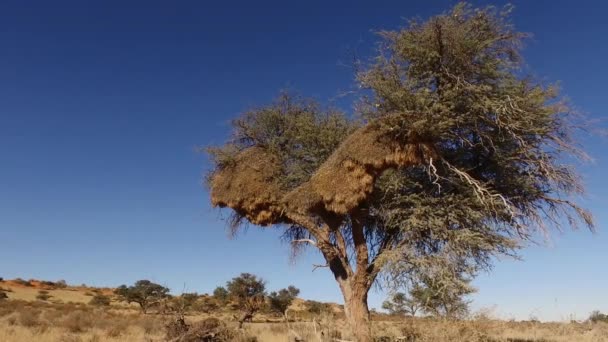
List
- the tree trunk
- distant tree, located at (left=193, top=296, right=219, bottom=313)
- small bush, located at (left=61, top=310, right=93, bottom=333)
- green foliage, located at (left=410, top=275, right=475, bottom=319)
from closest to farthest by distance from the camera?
green foliage, located at (left=410, top=275, right=475, bottom=319), the tree trunk, small bush, located at (left=61, top=310, right=93, bottom=333), distant tree, located at (left=193, top=296, right=219, bottom=313)

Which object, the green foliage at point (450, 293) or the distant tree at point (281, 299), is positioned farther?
the distant tree at point (281, 299)

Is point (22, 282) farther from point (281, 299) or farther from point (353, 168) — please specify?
point (353, 168)

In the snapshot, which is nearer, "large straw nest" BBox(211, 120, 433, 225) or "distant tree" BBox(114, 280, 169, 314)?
"large straw nest" BBox(211, 120, 433, 225)

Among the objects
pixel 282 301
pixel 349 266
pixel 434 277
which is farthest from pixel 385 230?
pixel 282 301

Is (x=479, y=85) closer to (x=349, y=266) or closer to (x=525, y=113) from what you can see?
(x=525, y=113)

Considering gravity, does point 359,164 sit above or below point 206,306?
above

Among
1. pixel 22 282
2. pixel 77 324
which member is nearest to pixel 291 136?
pixel 77 324

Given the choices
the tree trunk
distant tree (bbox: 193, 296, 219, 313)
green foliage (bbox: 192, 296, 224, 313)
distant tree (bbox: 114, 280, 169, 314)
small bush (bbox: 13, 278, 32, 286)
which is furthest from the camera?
small bush (bbox: 13, 278, 32, 286)

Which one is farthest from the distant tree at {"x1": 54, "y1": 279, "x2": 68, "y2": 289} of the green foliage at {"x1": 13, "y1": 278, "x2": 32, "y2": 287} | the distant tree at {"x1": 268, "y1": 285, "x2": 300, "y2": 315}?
the distant tree at {"x1": 268, "y1": 285, "x2": 300, "y2": 315}

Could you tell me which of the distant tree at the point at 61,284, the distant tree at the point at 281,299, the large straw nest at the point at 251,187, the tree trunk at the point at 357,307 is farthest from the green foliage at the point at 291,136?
the distant tree at the point at 61,284

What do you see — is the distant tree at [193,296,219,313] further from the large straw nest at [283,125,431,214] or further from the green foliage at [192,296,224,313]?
the large straw nest at [283,125,431,214]

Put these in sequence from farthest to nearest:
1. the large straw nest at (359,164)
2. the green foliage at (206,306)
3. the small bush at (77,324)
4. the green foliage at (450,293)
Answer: the green foliage at (206,306)
the small bush at (77,324)
the large straw nest at (359,164)
the green foliage at (450,293)

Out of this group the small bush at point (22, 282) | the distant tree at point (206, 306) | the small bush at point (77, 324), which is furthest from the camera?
the small bush at point (22, 282)

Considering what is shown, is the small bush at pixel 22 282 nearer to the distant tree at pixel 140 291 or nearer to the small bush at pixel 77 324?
the distant tree at pixel 140 291
